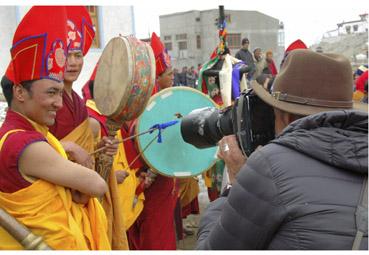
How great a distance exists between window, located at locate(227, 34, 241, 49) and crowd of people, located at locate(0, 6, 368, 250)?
22.2 metres

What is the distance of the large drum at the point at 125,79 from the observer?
2314 millimetres

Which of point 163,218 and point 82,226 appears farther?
point 163,218

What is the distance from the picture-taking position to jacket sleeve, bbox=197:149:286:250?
106cm

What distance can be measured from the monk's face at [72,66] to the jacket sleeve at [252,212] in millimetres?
1675

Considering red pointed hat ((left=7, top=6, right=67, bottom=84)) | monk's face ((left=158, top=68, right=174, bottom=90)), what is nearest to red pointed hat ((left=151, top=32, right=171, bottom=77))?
monk's face ((left=158, top=68, right=174, bottom=90))

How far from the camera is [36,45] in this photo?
1.86 m

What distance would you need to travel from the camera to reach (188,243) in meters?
4.38

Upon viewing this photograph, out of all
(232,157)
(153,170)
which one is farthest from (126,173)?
(232,157)

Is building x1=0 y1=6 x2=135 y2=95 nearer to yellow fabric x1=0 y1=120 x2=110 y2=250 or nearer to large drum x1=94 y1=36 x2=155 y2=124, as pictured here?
large drum x1=94 y1=36 x2=155 y2=124

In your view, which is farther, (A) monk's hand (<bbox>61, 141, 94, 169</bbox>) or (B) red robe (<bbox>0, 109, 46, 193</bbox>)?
(A) monk's hand (<bbox>61, 141, 94, 169</bbox>)

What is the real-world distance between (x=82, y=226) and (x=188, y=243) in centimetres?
258

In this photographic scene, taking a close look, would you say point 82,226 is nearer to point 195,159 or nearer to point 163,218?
point 195,159

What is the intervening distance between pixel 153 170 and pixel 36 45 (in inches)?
61.0

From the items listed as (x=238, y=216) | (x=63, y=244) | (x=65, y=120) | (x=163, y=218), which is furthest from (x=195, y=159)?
(x=238, y=216)
